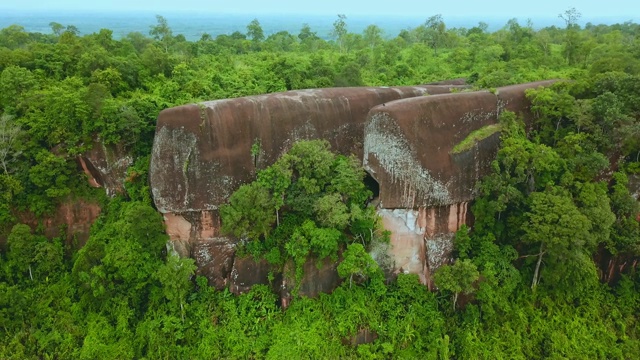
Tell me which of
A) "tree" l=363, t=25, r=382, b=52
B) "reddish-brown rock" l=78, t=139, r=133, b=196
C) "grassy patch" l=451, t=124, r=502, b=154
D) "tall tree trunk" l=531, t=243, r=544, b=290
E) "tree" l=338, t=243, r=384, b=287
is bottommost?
"tall tree trunk" l=531, t=243, r=544, b=290

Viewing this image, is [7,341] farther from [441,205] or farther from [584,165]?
[584,165]

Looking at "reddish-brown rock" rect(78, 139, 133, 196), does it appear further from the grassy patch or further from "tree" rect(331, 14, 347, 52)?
"tree" rect(331, 14, 347, 52)

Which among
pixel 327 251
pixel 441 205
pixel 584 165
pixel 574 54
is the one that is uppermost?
pixel 574 54

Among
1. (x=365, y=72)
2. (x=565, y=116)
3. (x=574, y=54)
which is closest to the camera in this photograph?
(x=565, y=116)

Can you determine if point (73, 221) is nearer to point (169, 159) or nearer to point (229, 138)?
point (169, 159)

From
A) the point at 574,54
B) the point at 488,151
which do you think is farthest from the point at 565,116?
the point at 574,54

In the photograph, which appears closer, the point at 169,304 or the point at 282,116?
the point at 169,304

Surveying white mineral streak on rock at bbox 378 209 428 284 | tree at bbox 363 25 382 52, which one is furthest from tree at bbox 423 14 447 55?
white mineral streak on rock at bbox 378 209 428 284

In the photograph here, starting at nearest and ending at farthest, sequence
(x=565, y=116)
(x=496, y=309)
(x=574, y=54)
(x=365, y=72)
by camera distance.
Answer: (x=496, y=309)
(x=565, y=116)
(x=365, y=72)
(x=574, y=54)
